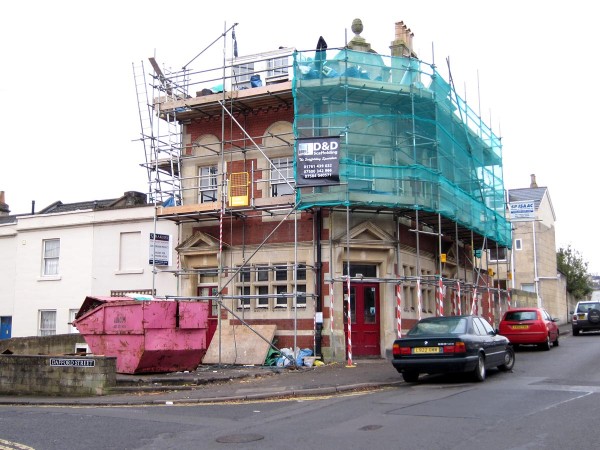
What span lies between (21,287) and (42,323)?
194 cm

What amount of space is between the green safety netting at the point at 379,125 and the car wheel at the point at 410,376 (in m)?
5.85

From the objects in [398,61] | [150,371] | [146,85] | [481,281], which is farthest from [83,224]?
[481,281]

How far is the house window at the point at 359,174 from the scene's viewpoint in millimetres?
19672

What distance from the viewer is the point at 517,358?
2041cm

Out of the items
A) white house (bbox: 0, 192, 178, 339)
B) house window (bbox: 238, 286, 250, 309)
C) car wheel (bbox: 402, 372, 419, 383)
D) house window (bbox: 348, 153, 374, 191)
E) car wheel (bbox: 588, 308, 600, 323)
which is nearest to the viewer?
car wheel (bbox: 402, 372, 419, 383)

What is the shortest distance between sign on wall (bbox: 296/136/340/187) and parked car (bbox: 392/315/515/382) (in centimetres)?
539

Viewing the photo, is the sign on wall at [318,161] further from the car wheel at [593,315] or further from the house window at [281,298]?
the car wheel at [593,315]

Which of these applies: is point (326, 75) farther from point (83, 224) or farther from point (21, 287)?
point (21, 287)

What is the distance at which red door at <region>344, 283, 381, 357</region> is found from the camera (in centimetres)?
2062

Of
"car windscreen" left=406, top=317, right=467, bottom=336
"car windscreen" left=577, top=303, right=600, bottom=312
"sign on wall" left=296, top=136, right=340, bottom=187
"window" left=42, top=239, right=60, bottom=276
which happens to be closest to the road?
"car windscreen" left=406, top=317, right=467, bottom=336

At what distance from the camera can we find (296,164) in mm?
19125

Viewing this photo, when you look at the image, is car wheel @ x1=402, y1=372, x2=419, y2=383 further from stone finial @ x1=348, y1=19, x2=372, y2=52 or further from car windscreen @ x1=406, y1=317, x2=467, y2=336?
stone finial @ x1=348, y1=19, x2=372, y2=52

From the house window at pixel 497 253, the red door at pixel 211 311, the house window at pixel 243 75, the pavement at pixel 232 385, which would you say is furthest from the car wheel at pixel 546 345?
the house window at pixel 243 75

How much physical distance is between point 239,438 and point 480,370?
7072mm
